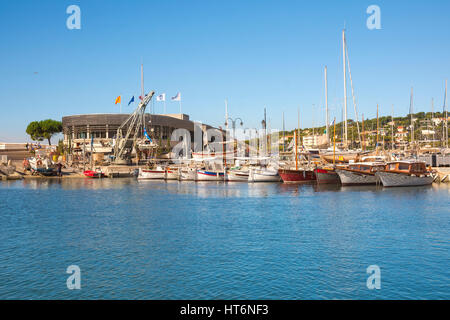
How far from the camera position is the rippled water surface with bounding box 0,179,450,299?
59.4 feet

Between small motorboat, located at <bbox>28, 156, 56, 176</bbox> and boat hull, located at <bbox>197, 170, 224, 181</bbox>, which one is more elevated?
small motorboat, located at <bbox>28, 156, 56, 176</bbox>

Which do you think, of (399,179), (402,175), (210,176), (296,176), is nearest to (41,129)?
(210,176)

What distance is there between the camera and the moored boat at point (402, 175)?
60.2m

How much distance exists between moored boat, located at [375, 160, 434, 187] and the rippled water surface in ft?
48.3

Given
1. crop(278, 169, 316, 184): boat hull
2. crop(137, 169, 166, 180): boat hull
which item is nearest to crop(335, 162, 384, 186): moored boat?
crop(278, 169, 316, 184): boat hull

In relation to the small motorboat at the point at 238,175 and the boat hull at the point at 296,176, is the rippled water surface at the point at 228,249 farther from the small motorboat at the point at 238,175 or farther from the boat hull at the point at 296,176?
the small motorboat at the point at 238,175

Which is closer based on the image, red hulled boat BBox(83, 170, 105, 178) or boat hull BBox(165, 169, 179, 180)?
boat hull BBox(165, 169, 179, 180)

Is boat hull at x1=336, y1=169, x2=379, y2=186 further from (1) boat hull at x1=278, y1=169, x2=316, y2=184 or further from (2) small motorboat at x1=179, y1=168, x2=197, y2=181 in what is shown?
(2) small motorboat at x1=179, y1=168, x2=197, y2=181

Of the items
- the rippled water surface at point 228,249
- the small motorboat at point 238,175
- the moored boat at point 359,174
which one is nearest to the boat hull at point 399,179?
the moored boat at point 359,174

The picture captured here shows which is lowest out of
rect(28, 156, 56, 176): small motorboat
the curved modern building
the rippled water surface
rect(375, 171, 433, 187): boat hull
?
the rippled water surface

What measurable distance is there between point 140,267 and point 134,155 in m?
110

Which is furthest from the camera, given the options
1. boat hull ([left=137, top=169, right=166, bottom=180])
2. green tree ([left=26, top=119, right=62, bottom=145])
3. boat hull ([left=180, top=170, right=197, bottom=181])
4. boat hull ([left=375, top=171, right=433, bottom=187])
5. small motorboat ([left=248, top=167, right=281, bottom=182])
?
green tree ([left=26, top=119, right=62, bottom=145])

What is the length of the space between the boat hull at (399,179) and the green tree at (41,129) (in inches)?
5635
